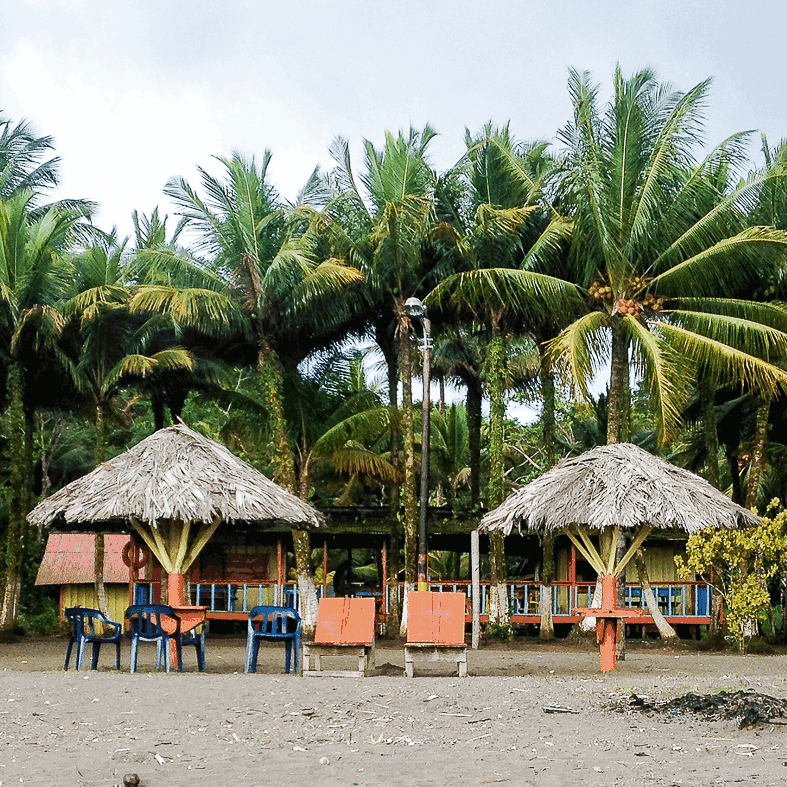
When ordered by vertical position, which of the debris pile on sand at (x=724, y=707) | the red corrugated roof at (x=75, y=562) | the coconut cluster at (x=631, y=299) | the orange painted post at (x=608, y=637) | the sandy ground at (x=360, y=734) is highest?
the coconut cluster at (x=631, y=299)

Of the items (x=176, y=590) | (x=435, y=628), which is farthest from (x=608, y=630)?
(x=176, y=590)

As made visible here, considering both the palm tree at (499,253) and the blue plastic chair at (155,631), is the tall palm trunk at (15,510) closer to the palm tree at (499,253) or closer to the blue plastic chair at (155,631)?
the palm tree at (499,253)

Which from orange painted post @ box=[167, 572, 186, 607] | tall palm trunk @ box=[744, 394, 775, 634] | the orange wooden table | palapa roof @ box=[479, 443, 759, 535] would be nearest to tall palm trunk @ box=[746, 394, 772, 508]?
tall palm trunk @ box=[744, 394, 775, 634]

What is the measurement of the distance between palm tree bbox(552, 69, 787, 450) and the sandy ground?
806 cm

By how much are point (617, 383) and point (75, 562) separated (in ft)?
41.8

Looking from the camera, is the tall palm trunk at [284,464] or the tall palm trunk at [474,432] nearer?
the tall palm trunk at [284,464]

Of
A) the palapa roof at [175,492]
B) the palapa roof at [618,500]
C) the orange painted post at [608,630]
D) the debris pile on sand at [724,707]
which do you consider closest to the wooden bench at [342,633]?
the palapa roof at [175,492]

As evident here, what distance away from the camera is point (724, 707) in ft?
29.8

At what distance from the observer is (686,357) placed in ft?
63.5

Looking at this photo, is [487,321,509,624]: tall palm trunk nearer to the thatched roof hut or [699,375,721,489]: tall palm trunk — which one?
[699,375,721,489]: tall palm trunk

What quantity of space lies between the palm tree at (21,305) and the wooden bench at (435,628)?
10.7 meters

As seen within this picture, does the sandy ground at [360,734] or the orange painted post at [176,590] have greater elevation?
the orange painted post at [176,590]

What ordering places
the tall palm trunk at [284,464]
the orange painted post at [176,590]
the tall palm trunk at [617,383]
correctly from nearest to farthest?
the orange painted post at [176,590], the tall palm trunk at [617,383], the tall palm trunk at [284,464]

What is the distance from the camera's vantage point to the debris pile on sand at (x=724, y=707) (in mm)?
8609
